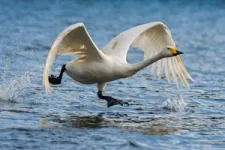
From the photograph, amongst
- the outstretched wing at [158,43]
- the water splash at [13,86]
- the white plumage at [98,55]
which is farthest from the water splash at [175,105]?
the water splash at [13,86]

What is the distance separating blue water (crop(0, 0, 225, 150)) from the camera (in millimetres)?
11039

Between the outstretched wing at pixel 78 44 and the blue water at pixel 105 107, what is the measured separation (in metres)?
0.97

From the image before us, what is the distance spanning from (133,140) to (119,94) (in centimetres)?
386

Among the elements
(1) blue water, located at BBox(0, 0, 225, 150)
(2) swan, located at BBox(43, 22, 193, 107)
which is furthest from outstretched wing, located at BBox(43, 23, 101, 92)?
(1) blue water, located at BBox(0, 0, 225, 150)

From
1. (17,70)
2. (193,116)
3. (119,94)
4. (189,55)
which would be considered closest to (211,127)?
(193,116)

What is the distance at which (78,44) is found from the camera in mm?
12352

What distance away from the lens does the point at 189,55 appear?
20.5 meters

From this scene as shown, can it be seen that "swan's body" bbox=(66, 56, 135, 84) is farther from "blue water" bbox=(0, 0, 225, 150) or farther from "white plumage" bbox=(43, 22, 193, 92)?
"blue water" bbox=(0, 0, 225, 150)

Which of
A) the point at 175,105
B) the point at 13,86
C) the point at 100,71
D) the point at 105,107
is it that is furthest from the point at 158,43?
the point at 13,86

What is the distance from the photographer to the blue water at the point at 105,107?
36.2ft

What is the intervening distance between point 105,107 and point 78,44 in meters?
1.63

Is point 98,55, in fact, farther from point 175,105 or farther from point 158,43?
point 158,43

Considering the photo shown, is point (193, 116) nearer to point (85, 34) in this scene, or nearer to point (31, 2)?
point (85, 34)

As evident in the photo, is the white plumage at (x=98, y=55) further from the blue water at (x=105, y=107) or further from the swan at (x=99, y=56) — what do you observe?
the blue water at (x=105, y=107)
